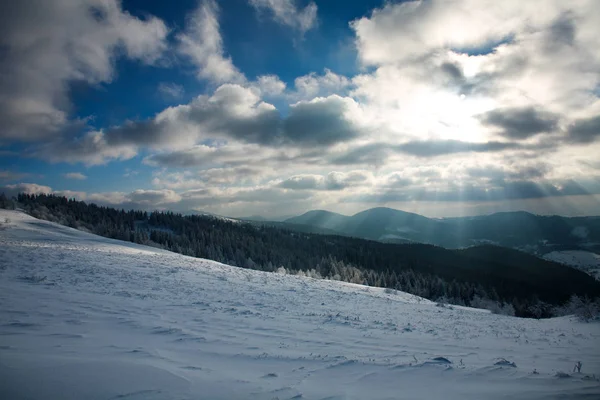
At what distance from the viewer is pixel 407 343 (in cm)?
1127

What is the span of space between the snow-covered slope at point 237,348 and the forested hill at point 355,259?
5237 centimetres

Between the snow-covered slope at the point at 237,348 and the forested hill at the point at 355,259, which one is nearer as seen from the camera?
the snow-covered slope at the point at 237,348

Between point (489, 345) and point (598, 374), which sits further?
point (489, 345)

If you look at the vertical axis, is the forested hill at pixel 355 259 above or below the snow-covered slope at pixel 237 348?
below

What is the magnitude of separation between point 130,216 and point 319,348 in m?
120

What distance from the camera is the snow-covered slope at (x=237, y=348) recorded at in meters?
6.11

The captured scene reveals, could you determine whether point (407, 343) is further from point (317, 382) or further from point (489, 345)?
point (317, 382)

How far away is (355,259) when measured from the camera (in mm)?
111938

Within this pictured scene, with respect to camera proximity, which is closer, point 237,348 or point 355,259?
point 237,348

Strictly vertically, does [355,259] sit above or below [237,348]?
below

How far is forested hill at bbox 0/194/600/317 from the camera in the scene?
7456cm

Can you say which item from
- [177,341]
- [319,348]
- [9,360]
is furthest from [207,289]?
[9,360]

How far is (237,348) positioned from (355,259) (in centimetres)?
10694

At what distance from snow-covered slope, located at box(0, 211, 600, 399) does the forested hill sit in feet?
172
